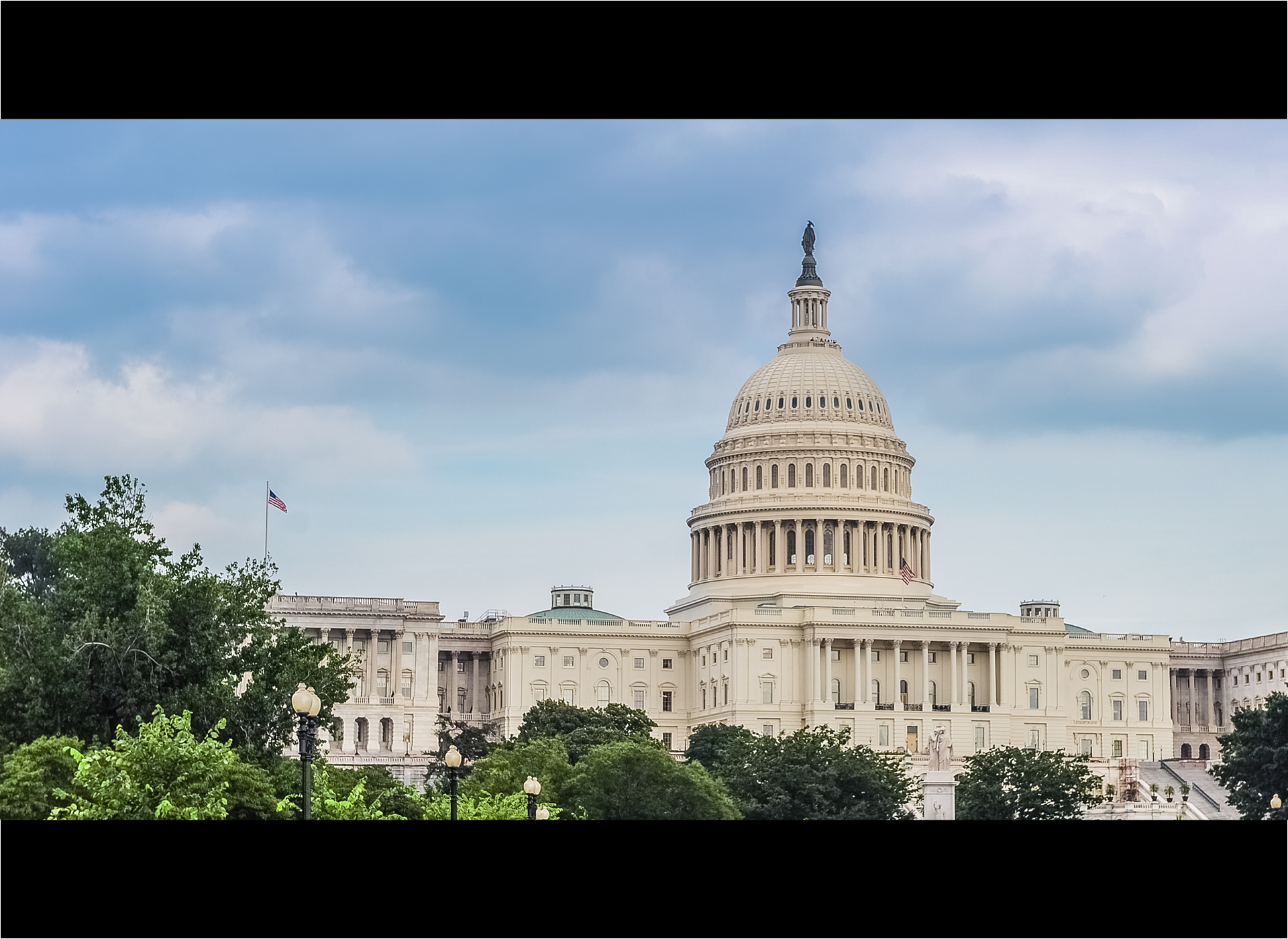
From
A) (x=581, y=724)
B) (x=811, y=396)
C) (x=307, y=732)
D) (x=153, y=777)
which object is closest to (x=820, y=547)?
(x=811, y=396)

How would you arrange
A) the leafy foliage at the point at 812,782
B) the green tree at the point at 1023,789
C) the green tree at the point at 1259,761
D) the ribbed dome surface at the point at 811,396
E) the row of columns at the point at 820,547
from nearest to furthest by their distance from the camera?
the leafy foliage at the point at 812,782 → the green tree at the point at 1023,789 → the green tree at the point at 1259,761 → the row of columns at the point at 820,547 → the ribbed dome surface at the point at 811,396

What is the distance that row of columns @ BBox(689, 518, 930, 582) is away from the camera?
6978 inches

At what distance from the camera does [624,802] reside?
270ft

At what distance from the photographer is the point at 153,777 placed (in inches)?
1901

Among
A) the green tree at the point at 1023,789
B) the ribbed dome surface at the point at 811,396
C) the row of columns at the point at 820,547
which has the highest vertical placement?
the ribbed dome surface at the point at 811,396

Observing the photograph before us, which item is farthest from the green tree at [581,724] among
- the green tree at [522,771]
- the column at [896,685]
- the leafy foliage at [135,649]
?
the leafy foliage at [135,649]

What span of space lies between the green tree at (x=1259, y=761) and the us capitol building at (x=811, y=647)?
41.5 m

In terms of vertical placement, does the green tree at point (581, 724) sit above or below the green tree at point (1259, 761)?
above

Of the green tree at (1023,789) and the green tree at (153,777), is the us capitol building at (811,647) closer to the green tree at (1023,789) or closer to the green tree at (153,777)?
the green tree at (1023,789)

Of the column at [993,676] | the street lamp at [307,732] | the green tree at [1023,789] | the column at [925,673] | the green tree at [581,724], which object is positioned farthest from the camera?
the column at [993,676]

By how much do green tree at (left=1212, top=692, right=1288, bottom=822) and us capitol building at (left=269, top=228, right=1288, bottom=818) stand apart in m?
41.5

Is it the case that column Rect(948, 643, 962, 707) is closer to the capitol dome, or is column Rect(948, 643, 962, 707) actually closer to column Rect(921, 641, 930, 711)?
column Rect(921, 641, 930, 711)

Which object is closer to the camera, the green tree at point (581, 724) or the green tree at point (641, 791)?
the green tree at point (641, 791)

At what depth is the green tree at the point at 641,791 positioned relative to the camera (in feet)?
268
